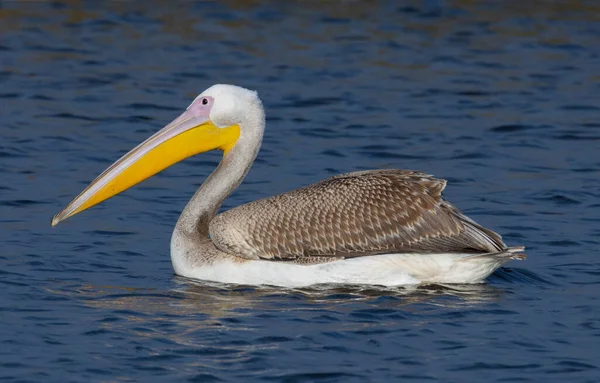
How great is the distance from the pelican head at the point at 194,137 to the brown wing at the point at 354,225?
1.95 feet

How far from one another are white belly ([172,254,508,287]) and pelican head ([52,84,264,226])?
940 millimetres

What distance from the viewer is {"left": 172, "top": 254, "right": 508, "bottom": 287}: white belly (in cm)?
755

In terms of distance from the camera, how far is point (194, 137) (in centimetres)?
820

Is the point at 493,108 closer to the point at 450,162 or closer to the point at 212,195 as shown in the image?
the point at 450,162

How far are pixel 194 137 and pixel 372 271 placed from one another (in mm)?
1445

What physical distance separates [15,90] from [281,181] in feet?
12.8

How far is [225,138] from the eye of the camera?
8195mm

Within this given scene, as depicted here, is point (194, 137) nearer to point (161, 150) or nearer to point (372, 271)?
point (161, 150)

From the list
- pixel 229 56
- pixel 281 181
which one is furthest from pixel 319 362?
pixel 229 56

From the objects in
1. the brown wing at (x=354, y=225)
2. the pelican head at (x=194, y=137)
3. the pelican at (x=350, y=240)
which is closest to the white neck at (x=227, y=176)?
the pelican head at (x=194, y=137)

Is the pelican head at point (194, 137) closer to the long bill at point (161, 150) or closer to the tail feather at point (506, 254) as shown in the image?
the long bill at point (161, 150)

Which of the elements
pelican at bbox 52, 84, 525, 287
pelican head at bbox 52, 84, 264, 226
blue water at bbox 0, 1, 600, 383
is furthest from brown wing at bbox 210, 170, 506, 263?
pelican head at bbox 52, 84, 264, 226

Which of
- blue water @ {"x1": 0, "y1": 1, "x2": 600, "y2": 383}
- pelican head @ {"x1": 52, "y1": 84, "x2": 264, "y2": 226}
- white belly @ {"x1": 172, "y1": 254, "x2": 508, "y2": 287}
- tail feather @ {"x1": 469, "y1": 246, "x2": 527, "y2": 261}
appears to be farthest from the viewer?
pelican head @ {"x1": 52, "y1": 84, "x2": 264, "y2": 226}

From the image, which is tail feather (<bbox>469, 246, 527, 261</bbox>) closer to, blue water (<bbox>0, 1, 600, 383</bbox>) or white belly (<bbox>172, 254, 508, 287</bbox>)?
white belly (<bbox>172, 254, 508, 287</bbox>)
